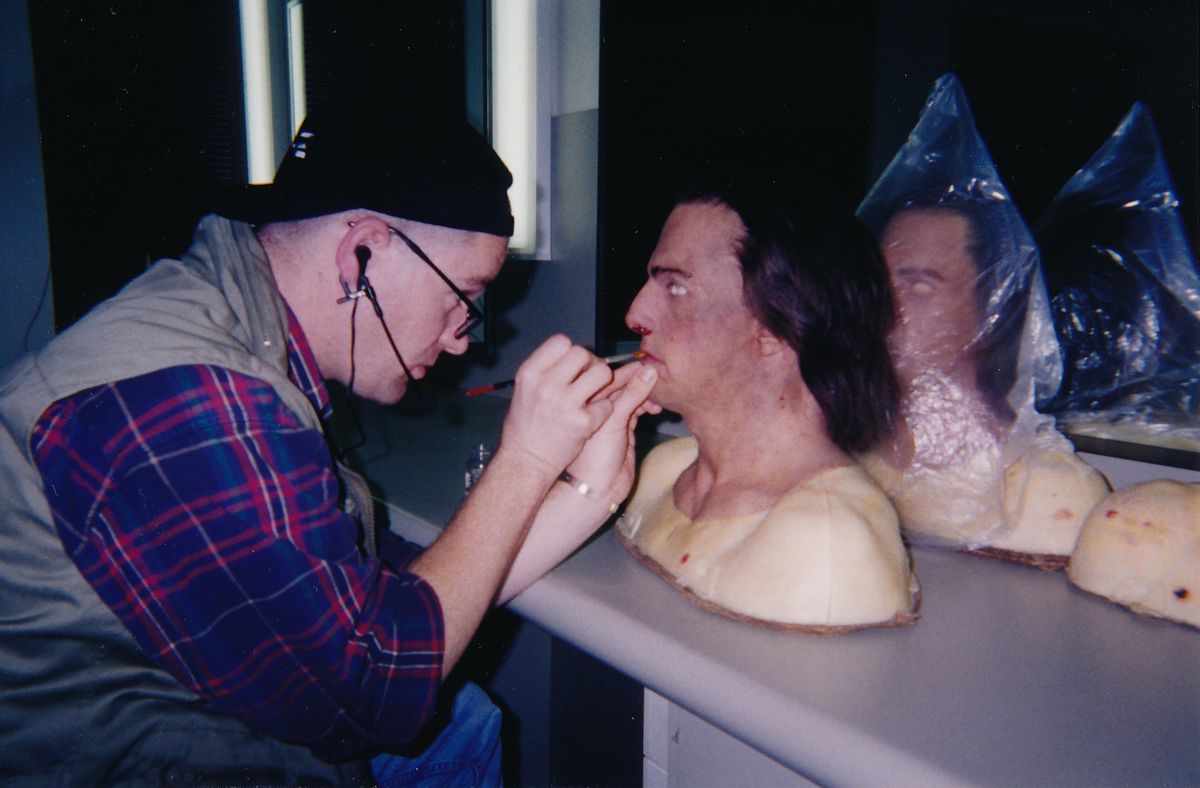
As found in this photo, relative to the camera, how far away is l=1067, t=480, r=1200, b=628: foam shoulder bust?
2.33 ft

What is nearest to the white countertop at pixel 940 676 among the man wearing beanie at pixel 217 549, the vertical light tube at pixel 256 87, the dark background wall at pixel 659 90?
the man wearing beanie at pixel 217 549

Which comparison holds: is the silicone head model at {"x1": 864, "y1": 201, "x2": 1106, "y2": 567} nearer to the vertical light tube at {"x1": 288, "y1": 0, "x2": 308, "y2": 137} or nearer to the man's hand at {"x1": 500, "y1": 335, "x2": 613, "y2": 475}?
the man's hand at {"x1": 500, "y1": 335, "x2": 613, "y2": 475}

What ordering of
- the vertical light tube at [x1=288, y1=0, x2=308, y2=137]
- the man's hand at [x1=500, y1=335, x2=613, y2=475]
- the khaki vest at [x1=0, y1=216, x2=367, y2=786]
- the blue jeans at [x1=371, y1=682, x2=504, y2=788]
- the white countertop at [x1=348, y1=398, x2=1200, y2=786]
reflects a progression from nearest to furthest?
the white countertop at [x1=348, y1=398, x2=1200, y2=786] → the khaki vest at [x1=0, y1=216, x2=367, y2=786] → the man's hand at [x1=500, y1=335, x2=613, y2=475] → the blue jeans at [x1=371, y1=682, x2=504, y2=788] → the vertical light tube at [x1=288, y1=0, x2=308, y2=137]

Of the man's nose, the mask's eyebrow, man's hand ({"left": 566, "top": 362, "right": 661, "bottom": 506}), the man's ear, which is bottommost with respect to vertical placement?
man's hand ({"left": 566, "top": 362, "right": 661, "bottom": 506})

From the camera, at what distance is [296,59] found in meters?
1.94

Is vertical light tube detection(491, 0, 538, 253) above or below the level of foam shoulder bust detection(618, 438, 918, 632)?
above

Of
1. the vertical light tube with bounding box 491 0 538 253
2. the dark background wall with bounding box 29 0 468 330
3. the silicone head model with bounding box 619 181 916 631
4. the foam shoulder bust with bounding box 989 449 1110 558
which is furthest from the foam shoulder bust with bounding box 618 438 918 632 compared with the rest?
the dark background wall with bounding box 29 0 468 330

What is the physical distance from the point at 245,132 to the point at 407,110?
4.53ft

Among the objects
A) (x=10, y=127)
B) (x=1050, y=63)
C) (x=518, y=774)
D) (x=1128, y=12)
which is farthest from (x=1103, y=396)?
(x=10, y=127)

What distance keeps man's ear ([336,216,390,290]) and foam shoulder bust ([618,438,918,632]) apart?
53 centimetres

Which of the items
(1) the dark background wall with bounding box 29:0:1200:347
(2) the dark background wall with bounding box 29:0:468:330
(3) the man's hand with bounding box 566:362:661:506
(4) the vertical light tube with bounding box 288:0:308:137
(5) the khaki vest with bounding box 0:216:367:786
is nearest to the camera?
(5) the khaki vest with bounding box 0:216:367:786

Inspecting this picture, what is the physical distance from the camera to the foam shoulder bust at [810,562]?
700 mm

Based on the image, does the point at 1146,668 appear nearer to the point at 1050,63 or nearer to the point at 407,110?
the point at 407,110

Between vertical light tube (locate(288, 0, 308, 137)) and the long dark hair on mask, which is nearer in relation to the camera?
the long dark hair on mask
